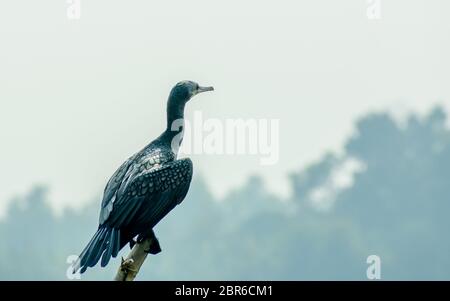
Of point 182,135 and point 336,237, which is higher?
point 336,237

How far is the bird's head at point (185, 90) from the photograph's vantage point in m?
15.5

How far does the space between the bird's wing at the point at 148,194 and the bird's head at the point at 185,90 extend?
59 cm

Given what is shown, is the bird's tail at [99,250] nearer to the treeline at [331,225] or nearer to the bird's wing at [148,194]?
the bird's wing at [148,194]

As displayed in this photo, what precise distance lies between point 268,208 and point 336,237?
17242 mm

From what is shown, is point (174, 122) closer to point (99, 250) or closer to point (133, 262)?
point (133, 262)

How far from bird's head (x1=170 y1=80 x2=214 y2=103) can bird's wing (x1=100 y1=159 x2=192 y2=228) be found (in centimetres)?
59

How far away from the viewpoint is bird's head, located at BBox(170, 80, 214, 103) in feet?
50.9

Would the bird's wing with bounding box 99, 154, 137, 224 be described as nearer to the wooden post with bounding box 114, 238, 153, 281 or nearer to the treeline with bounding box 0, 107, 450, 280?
the wooden post with bounding box 114, 238, 153, 281

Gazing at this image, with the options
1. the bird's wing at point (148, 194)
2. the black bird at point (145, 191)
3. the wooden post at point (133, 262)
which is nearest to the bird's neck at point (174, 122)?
the black bird at point (145, 191)

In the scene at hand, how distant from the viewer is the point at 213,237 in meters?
94.1

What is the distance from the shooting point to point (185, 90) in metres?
15.6

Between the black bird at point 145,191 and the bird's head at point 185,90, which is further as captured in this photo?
the bird's head at point 185,90
